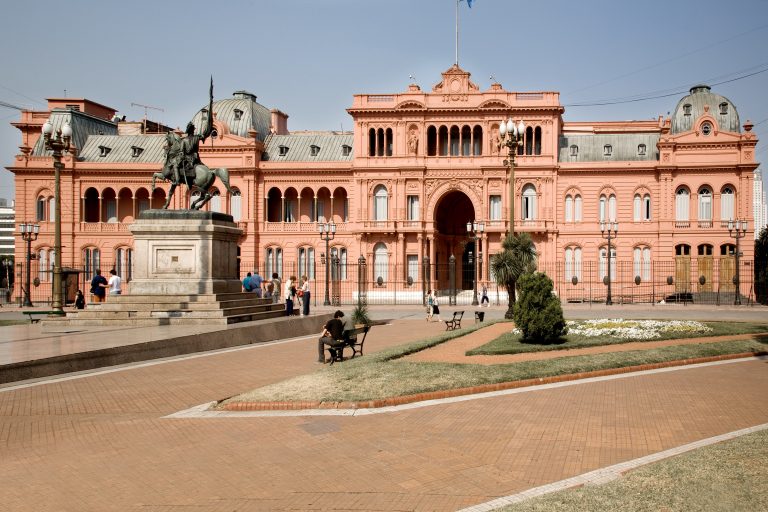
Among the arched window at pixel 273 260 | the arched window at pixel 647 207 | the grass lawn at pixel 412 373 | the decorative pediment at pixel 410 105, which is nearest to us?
the grass lawn at pixel 412 373

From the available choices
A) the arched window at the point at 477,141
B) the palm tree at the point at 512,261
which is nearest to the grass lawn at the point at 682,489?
Answer: the palm tree at the point at 512,261

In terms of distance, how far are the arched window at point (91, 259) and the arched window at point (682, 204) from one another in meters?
48.3

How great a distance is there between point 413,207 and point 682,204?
21.5 m

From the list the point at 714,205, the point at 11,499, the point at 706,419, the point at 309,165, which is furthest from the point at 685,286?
the point at 11,499

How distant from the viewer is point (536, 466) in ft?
27.1

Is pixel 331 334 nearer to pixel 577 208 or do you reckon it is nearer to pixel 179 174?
pixel 179 174

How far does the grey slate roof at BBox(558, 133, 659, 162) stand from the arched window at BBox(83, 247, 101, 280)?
40.2 meters

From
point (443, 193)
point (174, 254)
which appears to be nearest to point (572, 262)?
point (443, 193)

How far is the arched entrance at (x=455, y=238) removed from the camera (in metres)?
60.6

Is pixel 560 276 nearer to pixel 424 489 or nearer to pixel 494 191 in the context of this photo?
pixel 494 191

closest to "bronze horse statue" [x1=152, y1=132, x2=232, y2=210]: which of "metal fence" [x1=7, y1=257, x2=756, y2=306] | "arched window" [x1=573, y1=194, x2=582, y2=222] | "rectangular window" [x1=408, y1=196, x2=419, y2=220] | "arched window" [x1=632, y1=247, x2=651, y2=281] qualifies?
"metal fence" [x1=7, y1=257, x2=756, y2=306]

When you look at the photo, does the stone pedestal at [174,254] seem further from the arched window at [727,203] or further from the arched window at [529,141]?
the arched window at [727,203]

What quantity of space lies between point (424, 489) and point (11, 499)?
4361 millimetres

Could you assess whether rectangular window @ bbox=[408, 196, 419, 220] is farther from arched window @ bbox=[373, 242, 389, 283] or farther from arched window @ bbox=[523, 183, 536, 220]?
arched window @ bbox=[523, 183, 536, 220]
